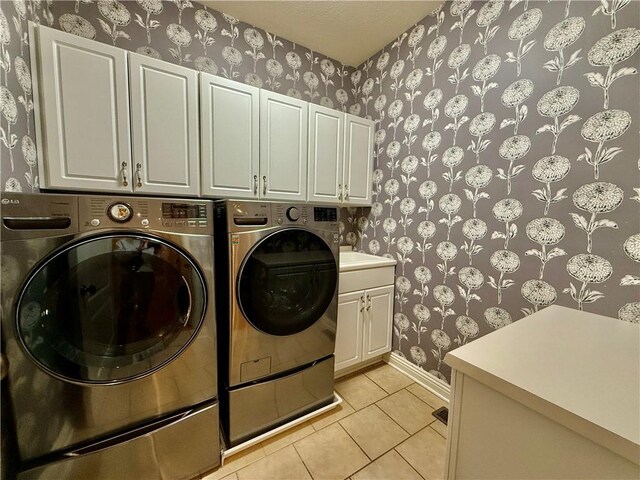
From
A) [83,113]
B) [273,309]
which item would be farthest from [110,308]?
[83,113]

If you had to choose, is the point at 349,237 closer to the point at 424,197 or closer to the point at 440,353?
the point at 424,197

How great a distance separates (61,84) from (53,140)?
0.26 m

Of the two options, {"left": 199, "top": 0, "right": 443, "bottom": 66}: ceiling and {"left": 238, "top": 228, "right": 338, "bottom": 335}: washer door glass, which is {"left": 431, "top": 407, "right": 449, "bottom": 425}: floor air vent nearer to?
{"left": 238, "top": 228, "right": 338, "bottom": 335}: washer door glass

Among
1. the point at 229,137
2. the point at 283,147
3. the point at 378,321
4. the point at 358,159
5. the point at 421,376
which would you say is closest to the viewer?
the point at 229,137

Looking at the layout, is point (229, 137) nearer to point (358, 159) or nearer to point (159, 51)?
point (159, 51)

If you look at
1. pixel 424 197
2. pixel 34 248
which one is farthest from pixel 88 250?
pixel 424 197

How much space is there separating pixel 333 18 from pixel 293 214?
1.51m

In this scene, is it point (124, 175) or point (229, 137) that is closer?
point (124, 175)

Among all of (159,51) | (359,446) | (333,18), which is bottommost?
(359,446)

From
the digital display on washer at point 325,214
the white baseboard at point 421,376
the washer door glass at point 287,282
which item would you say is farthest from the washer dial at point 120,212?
the white baseboard at point 421,376

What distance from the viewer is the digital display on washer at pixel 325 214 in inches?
52.3

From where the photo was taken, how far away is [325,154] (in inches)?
72.5

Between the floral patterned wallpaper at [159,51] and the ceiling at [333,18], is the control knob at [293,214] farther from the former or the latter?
the ceiling at [333,18]

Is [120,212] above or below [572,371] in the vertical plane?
above
